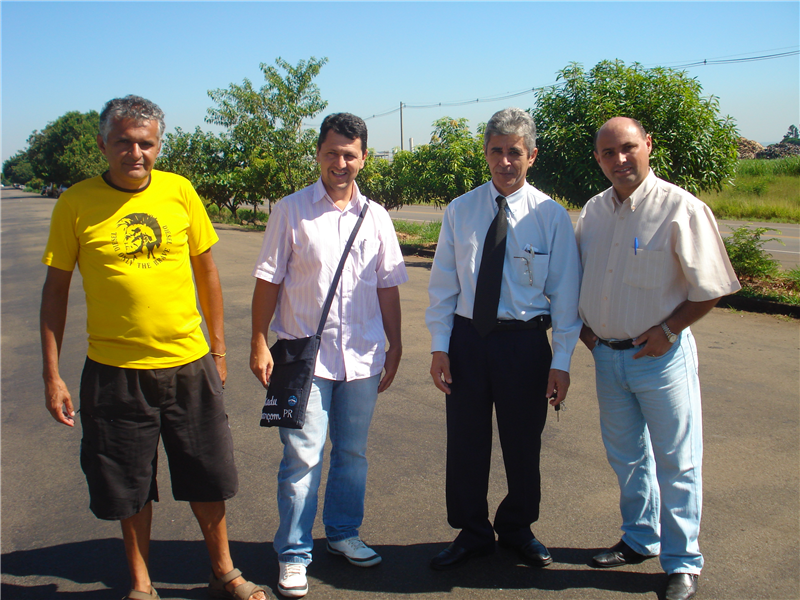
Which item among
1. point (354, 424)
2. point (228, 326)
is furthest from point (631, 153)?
point (228, 326)

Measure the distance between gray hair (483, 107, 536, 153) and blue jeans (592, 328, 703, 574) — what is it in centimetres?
104

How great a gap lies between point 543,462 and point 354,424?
64.8 inches

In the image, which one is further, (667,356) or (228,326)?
(228,326)

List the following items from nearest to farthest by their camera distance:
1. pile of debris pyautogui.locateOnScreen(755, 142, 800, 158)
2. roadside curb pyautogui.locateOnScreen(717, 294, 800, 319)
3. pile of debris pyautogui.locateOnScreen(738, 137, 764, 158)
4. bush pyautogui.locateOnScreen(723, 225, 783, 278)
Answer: roadside curb pyautogui.locateOnScreen(717, 294, 800, 319)
bush pyautogui.locateOnScreen(723, 225, 783, 278)
pile of debris pyautogui.locateOnScreen(755, 142, 800, 158)
pile of debris pyautogui.locateOnScreen(738, 137, 764, 158)

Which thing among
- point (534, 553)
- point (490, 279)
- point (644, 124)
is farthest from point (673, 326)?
point (644, 124)

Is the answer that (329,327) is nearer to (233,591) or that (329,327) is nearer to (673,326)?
(233,591)

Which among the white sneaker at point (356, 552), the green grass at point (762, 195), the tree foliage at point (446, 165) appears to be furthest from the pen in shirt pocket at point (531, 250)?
the green grass at point (762, 195)

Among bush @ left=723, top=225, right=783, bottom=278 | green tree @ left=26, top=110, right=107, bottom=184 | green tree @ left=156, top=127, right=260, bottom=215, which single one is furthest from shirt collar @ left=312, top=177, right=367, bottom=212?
green tree @ left=26, top=110, right=107, bottom=184

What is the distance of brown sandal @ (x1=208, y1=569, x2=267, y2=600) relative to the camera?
2.69 m

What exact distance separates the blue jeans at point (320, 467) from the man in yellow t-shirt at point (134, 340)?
0.88 feet

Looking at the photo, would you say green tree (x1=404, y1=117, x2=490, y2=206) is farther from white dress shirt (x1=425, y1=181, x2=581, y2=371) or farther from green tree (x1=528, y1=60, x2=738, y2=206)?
white dress shirt (x1=425, y1=181, x2=581, y2=371)

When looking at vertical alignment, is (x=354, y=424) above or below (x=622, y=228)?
below

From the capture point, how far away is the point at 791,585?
276 centimetres

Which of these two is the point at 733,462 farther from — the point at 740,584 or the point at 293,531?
the point at 293,531
